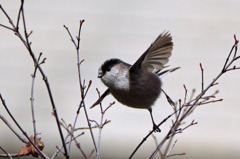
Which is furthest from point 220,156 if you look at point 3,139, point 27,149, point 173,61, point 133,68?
point 27,149

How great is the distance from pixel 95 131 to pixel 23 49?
180cm

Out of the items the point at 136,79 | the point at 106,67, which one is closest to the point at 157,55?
the point at 136,79

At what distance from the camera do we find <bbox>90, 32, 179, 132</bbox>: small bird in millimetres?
2758

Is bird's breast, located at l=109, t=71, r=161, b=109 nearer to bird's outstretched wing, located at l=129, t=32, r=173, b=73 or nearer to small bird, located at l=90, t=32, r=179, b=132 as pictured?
small bird, located at l=90, t=32, r=179, b=132

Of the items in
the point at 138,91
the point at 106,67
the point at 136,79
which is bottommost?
the point at 138,91

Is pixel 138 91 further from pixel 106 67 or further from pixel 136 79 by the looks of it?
pixel 106 67

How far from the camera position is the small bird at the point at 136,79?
276cm

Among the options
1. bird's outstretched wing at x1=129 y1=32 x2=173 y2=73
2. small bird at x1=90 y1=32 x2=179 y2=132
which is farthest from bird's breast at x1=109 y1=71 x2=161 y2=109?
bird's outstretched wing at x1=129 y1=32 x2=173 y2=73

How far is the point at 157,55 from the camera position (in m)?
2.79

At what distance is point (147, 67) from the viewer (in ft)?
9.97

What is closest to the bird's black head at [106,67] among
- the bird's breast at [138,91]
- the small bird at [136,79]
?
the small bird at [136,79]

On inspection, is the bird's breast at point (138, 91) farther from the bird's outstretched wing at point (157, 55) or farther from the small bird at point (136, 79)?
the bird's outstretched wing at point (157, 55)

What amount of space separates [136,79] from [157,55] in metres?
0.30

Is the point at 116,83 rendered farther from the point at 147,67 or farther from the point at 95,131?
the point at 95,131
